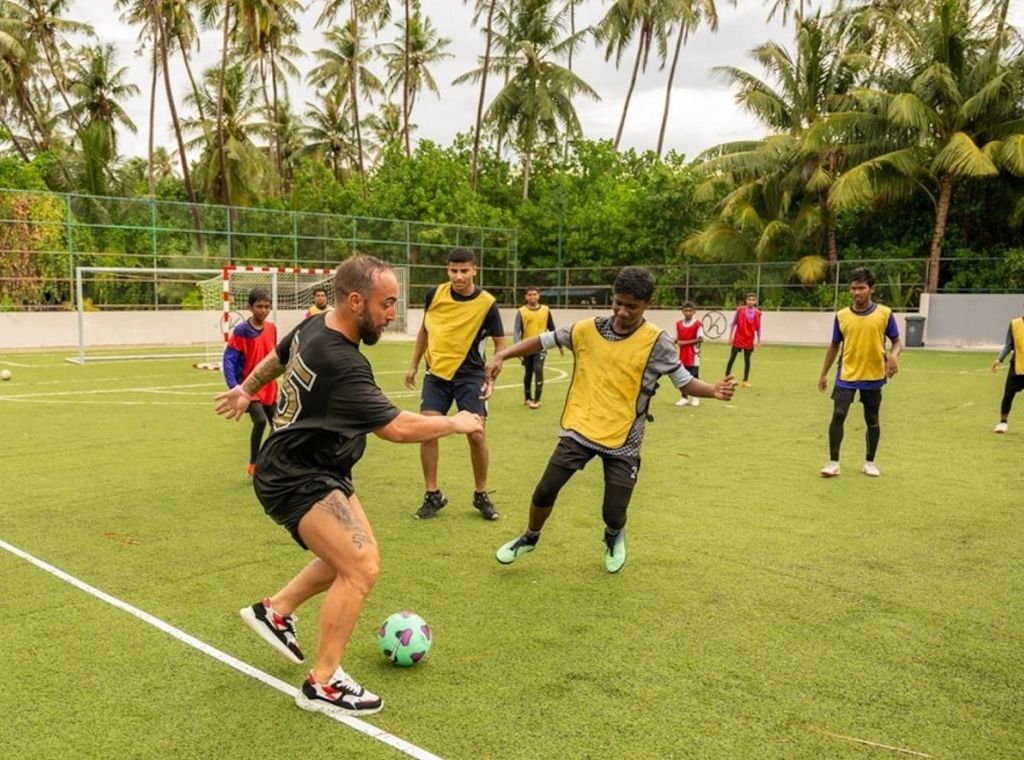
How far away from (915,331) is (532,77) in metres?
20.4

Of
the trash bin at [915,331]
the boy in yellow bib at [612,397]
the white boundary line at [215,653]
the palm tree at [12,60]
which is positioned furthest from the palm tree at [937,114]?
the palm tree at [12,60]

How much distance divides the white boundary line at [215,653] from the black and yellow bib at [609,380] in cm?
230

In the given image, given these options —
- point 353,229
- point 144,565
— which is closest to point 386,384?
point 144,565

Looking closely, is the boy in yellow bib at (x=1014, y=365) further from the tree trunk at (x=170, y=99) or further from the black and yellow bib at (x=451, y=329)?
the tree trunk at (x=170, y=99)

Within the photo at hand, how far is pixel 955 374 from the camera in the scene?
18.9 m

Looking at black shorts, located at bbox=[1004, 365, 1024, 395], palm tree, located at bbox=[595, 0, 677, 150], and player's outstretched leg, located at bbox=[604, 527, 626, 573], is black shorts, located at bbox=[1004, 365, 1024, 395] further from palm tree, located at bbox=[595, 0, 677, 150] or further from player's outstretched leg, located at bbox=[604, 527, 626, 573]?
palm tree, located at bbox=[595, 0, 677, 150]

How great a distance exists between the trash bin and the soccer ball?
26.8 m

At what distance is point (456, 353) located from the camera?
6.89 metres

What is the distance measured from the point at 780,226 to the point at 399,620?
28.4m

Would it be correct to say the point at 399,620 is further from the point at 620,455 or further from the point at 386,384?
the point at 386,384

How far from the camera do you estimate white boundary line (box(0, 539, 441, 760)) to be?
3.35 m

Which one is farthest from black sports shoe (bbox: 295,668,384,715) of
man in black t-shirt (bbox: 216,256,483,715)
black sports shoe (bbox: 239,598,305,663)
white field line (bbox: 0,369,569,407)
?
white field line (bbox: 0,369,569,407)

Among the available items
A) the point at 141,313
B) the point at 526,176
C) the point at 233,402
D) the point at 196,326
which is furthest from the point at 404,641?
the point at 526,176

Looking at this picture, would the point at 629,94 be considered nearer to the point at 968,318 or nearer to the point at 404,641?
the point at 968,318
